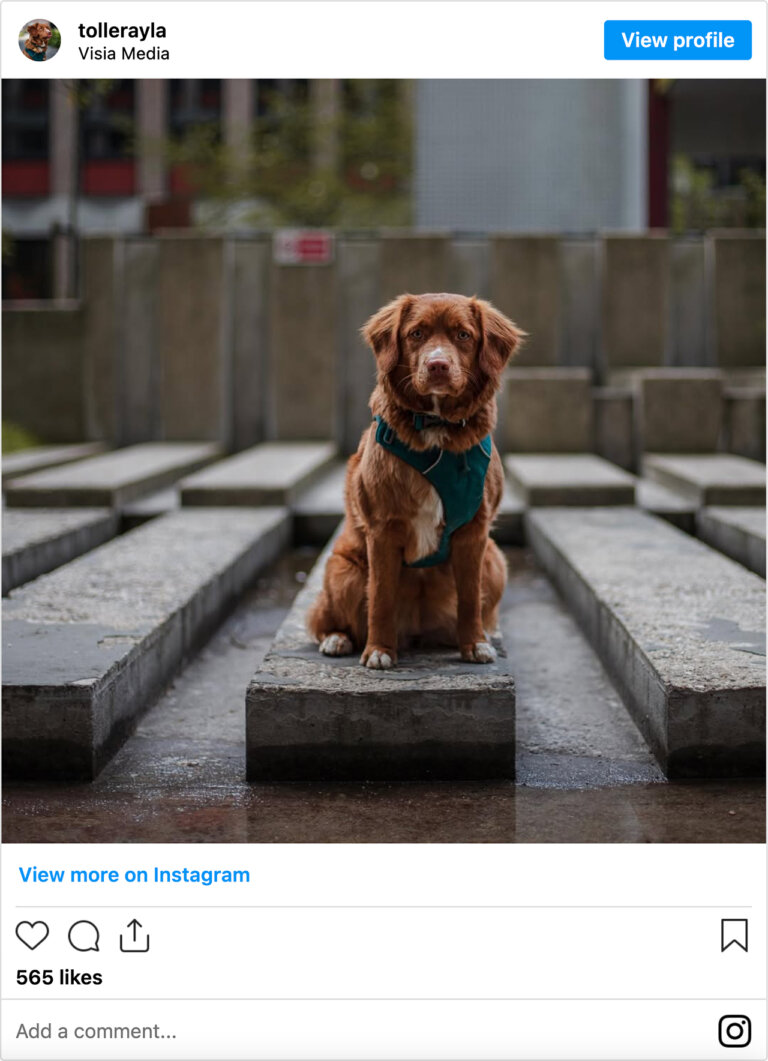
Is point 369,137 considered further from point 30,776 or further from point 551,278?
point 30,776

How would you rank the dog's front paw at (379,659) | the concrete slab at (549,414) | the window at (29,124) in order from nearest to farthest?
the dog's front paw at (379,659)
the concrete slab at (549,414)
the window at (29,124)

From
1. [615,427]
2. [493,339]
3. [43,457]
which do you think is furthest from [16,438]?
[493,339]

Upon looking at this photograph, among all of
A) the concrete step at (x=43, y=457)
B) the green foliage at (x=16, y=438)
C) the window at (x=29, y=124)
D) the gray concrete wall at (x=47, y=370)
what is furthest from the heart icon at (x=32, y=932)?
the window at (x=29, y=124)

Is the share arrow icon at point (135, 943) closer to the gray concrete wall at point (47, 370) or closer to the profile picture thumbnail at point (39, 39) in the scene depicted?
the profile picture thumbnail at point (39, 39)

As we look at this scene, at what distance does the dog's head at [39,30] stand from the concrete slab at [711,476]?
575 cm

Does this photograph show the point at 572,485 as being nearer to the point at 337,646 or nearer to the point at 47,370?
the point at 337,646

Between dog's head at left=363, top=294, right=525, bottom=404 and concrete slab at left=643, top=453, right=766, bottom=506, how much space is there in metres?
4.51

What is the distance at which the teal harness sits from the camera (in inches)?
145

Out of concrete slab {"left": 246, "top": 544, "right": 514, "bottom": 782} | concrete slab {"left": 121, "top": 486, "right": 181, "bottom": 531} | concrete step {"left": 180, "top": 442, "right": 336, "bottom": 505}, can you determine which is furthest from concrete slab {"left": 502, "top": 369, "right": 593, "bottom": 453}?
concrete slab {"left": 246, "top": 544, "right": 514, "bottom": 782}

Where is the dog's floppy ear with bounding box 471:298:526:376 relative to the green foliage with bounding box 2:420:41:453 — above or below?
above

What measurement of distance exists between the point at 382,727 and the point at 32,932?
61.0 inches

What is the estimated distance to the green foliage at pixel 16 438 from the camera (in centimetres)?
1174

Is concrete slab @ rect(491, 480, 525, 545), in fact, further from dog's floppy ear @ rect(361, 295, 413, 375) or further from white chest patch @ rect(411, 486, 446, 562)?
dog's floppy ear @ rect(361, 295, 413, 375)

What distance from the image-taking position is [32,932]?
2.34 m
